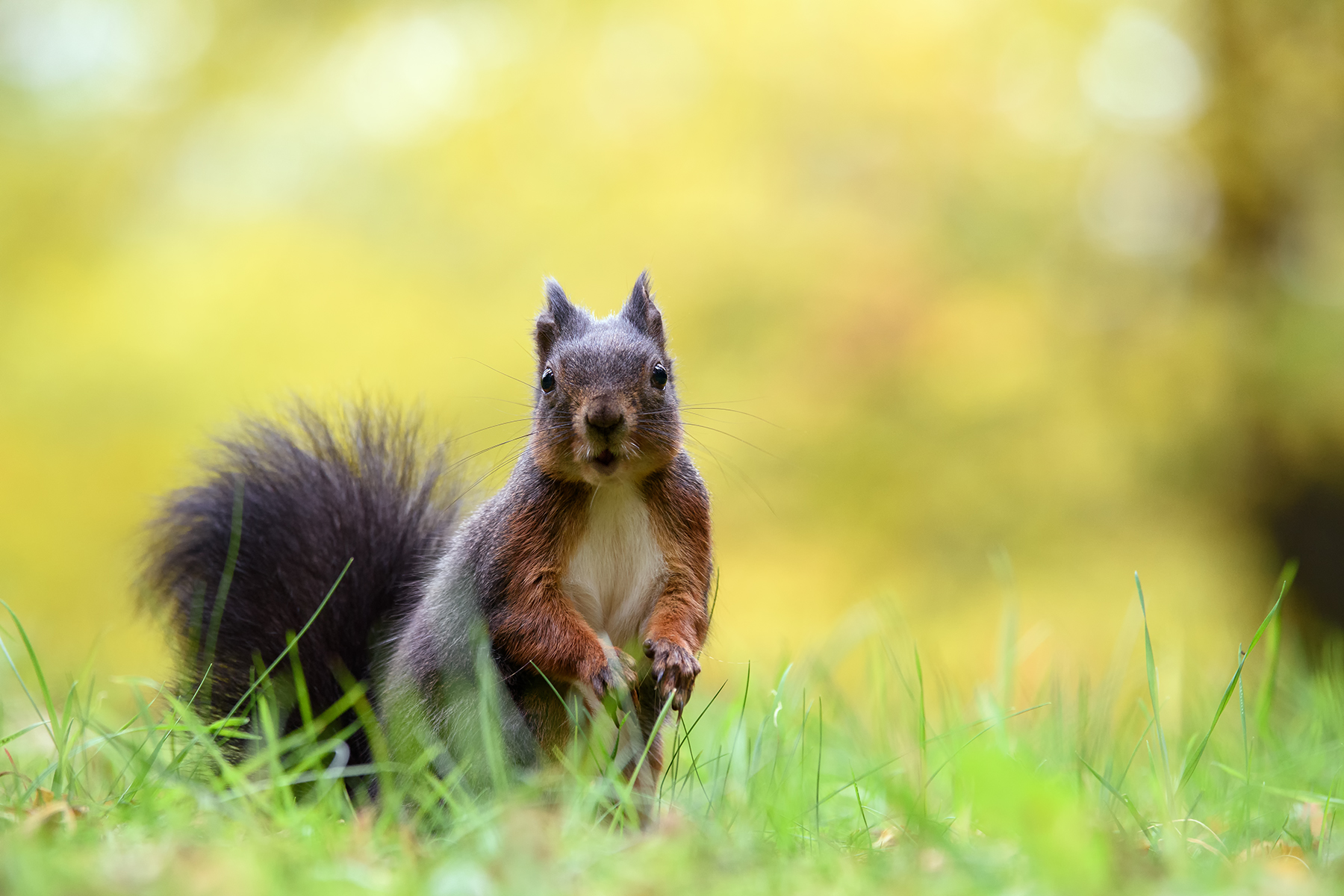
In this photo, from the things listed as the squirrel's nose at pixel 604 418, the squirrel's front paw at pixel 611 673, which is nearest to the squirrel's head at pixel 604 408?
the squirrel's nose at pixel 604 418

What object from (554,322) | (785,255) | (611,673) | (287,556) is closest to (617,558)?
(611,673)

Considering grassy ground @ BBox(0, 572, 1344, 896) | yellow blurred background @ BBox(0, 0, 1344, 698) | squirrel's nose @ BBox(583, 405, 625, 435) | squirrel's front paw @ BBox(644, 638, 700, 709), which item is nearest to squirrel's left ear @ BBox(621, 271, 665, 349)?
squirrel's nose @ BBox(583, 405, 625, 435)

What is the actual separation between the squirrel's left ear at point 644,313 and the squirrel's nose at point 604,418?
0.37 meters

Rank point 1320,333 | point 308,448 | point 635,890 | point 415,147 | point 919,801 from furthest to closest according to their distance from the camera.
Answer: point 415,147
point 1320,333
point 308,448
point 919,801
point 635,890

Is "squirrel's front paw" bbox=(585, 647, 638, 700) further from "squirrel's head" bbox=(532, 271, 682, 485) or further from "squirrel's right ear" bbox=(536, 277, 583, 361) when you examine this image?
"squirrel's right ear" bbox=(536, 277, 583, 361)

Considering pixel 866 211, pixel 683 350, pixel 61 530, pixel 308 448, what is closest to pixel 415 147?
pixel 683 350

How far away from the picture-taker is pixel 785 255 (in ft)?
16.7

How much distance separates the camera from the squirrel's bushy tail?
244 cm

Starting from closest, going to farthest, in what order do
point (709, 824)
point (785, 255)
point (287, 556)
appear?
1. point (709, 824)
2. point (287, 556)
3. point (785, 255)

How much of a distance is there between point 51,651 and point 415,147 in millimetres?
2870

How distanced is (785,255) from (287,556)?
3.17m

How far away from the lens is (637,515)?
2.12 meters

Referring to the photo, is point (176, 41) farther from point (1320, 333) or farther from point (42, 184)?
point (1320, 333)

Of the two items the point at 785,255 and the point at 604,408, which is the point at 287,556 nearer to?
the point at 604,408
